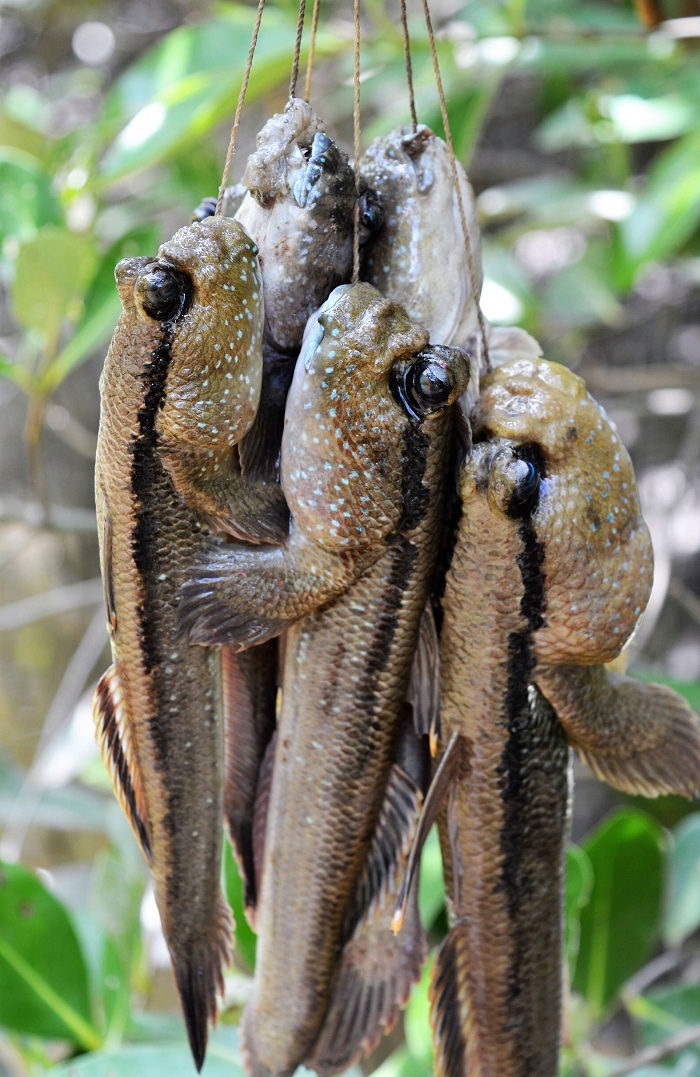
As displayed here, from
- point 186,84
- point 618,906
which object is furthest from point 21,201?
point 618,906

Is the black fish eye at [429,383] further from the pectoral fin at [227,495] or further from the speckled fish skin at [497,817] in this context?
the pectoral fin at [227,495]

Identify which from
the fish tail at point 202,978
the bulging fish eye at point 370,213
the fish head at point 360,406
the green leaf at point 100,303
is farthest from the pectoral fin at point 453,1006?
the green leaf at point 100,303

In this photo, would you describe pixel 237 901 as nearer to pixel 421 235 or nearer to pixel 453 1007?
pixel 453 1007

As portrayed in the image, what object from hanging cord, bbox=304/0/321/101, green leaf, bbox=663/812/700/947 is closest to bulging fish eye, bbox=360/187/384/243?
hanging cord, bbox=304/0/321/101

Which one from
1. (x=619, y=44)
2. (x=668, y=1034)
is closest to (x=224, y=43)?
(x=619, y=44)

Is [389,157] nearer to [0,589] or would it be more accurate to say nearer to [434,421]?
[434,421]

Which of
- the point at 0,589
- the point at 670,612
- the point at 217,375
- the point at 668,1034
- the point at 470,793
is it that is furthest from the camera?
the point at 0,589

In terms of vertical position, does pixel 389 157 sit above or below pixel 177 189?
above
